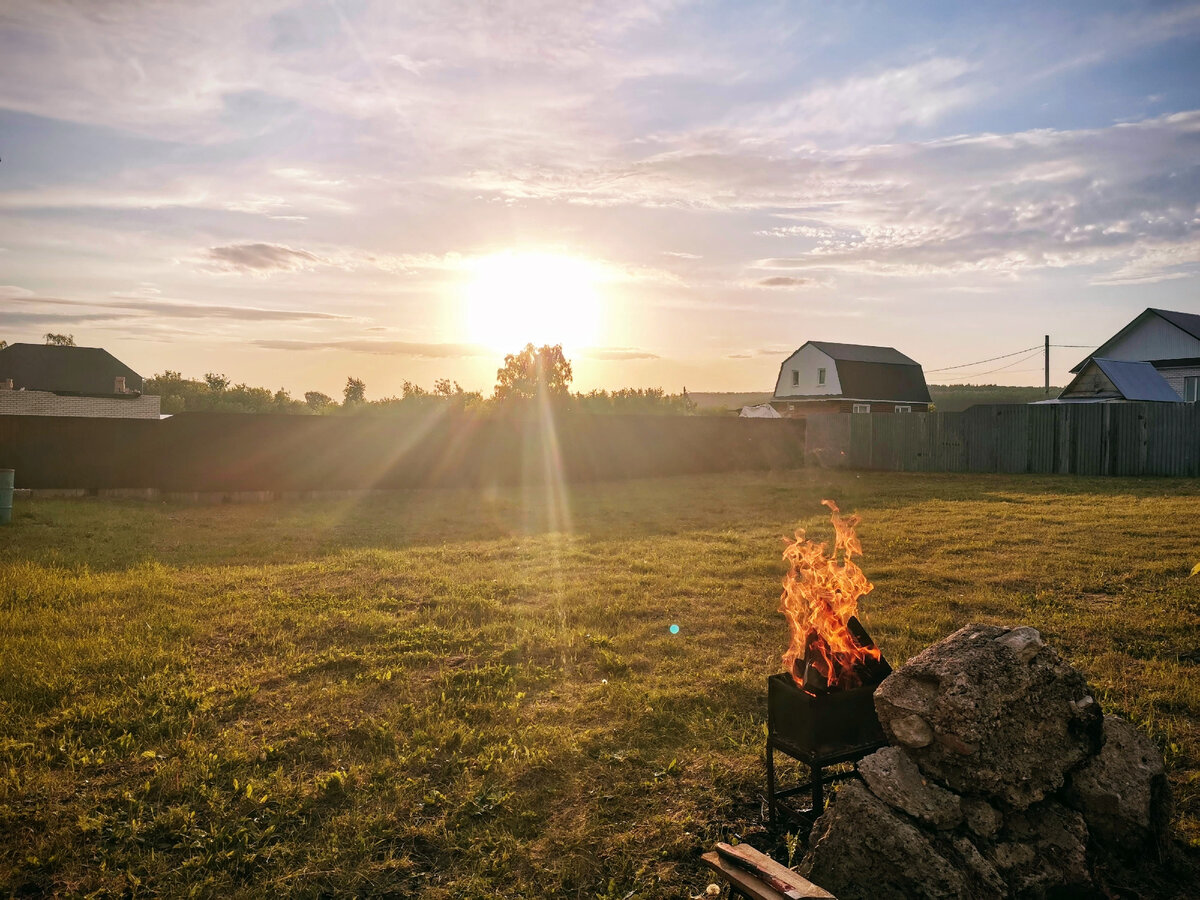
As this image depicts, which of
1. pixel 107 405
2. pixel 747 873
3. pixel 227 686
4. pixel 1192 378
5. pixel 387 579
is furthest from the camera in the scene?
pixel 107 405

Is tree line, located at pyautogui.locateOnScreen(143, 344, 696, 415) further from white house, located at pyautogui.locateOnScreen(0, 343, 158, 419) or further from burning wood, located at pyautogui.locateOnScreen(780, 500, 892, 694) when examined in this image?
burning wood, located at pyautogui.locateOnScreen(780, 500, 892, 694)

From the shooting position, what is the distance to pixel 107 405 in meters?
35.8

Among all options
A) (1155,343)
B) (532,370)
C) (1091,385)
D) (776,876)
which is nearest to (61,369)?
(532,370)

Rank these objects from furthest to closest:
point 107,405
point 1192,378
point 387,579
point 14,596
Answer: point 107,405, point 1192,378, point 387,579, point 14,596

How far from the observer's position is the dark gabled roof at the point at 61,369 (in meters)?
33.9

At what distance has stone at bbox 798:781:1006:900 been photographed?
109 inches

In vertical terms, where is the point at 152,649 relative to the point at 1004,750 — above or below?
below

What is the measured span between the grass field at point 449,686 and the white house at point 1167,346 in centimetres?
2107

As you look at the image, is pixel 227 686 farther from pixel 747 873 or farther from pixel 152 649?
pixel 747 873

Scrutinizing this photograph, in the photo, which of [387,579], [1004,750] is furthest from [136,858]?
[387,579]

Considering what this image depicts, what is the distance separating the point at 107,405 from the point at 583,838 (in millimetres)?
40218

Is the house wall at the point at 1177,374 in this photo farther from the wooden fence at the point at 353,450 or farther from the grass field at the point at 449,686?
the grass field at the point at 449,686

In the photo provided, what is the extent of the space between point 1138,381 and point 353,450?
2665 cm

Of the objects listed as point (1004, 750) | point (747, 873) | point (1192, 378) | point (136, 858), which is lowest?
point (136, 858)
